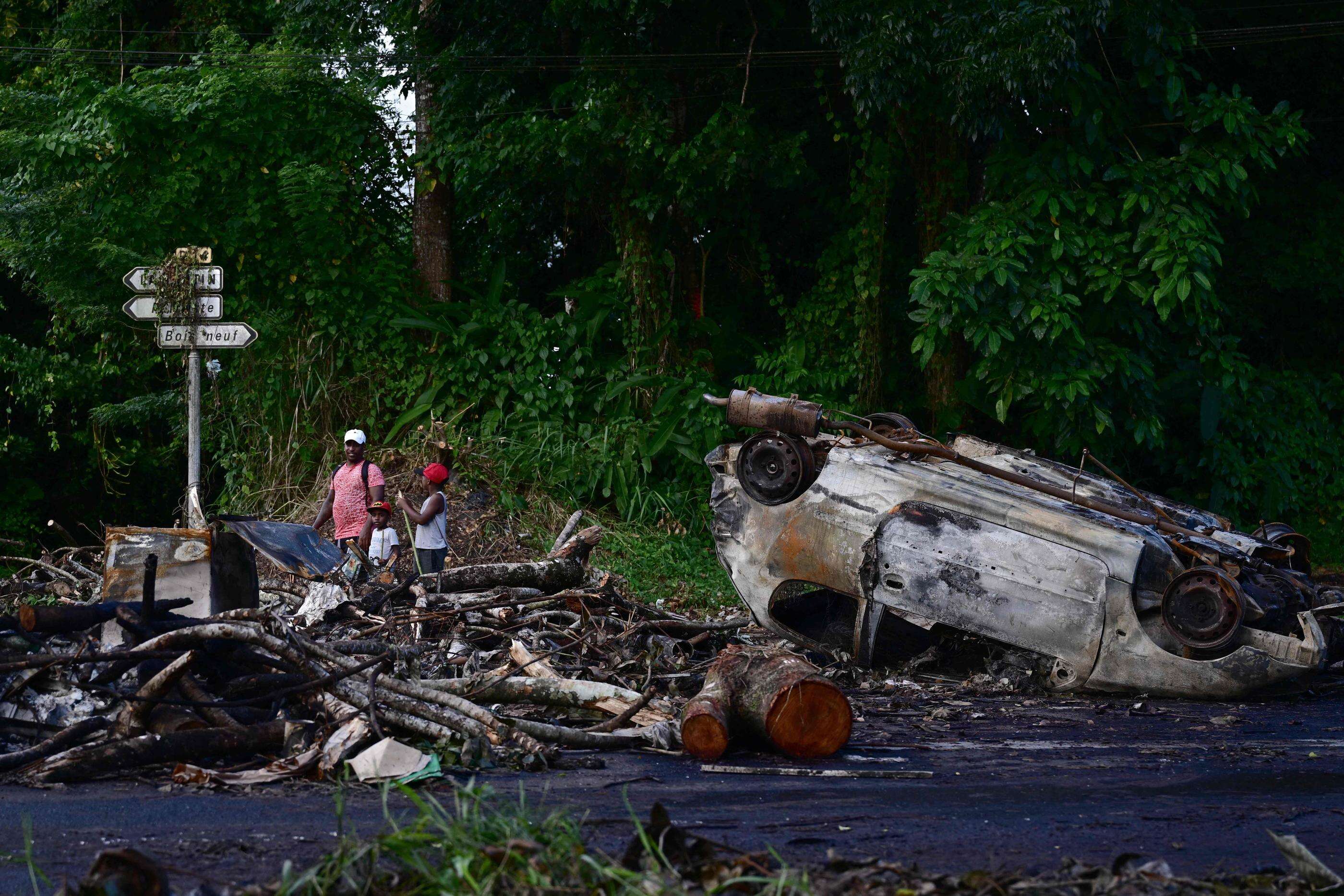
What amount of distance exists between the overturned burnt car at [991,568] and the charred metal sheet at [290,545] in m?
2.98

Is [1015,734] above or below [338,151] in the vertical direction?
below

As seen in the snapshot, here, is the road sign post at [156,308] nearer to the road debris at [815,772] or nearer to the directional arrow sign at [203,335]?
the directional arrow sign at [203,335]

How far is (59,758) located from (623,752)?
2.36 m

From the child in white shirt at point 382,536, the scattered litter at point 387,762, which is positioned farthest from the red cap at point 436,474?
the scattered litter at point 387,762

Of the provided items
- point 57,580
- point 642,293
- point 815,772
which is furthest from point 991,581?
point 642,293

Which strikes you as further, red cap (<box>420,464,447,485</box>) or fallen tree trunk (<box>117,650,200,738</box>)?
red cap (<box>420,464,447,485</box>)

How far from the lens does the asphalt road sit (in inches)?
154

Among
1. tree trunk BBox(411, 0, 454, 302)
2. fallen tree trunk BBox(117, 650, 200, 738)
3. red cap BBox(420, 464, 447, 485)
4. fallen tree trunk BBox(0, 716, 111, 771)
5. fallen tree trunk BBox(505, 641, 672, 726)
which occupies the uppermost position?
tree trunk BBox(411, 0, 454, 302)

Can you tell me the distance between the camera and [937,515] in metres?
7.71

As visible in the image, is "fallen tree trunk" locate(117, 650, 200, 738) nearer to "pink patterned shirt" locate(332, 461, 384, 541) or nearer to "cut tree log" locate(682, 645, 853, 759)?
"cut tree log" locate(682, 645, 853, 759)

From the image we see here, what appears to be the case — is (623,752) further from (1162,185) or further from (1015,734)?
(1162,185)

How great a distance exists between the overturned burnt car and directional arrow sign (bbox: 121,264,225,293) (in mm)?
4107

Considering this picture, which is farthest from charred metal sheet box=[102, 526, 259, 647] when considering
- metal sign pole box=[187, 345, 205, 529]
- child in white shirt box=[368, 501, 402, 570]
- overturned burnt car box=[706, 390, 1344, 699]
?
overturned burnt car box=[706, 390, 1344, 699]

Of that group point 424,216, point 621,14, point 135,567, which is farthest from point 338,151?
point 135,567
